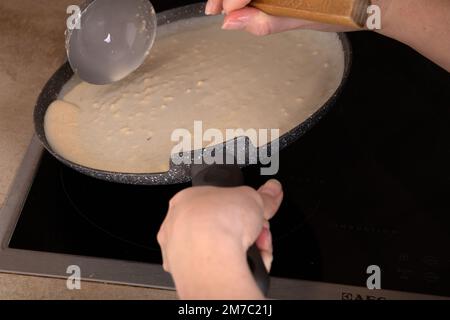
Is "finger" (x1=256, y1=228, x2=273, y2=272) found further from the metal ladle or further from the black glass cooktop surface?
the metal ladle

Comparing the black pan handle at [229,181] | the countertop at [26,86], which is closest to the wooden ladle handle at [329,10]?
the black pan handle at [229,181]

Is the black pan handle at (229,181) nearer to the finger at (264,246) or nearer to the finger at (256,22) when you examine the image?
the finger at (264,246)

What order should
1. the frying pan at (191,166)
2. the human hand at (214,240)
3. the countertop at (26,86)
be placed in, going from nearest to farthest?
1. the human hand at (214,240)
2. the frying pan at (191,166)
3. the countertop at (26,86)

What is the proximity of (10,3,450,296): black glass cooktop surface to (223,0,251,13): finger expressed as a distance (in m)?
0.25

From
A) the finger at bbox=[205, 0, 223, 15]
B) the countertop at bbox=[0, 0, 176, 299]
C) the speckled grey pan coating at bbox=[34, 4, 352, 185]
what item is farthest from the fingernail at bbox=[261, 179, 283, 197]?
the finger at bbox=[205, 0, 223, 15]

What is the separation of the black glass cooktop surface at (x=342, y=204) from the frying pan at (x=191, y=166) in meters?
0.09

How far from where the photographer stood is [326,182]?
971mm

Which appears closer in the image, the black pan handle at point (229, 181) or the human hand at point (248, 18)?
the black pan handle at point (229, 181)

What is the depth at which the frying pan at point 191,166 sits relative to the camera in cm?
70

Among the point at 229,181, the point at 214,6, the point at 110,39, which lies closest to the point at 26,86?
the point at 110,39

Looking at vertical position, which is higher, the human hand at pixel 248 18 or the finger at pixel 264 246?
the human hand at pixel 248 18

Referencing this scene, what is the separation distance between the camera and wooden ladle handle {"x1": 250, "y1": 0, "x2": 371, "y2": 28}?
797 mm
